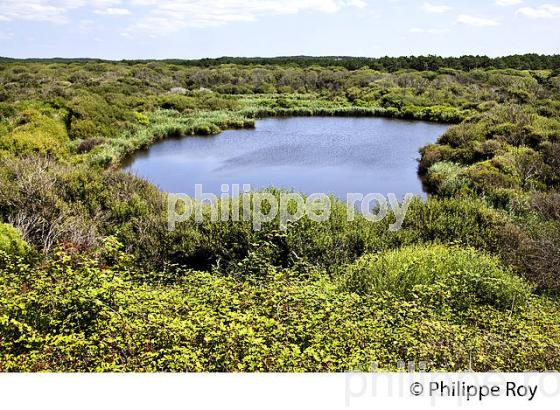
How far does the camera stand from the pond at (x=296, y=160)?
1988 cm

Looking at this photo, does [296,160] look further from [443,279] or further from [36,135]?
[443,279]

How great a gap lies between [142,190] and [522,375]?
9998mm

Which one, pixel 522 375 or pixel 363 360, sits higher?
pixel 522 375

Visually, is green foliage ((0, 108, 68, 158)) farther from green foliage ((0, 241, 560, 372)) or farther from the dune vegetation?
green foliage ((0, 241, 560, 372))

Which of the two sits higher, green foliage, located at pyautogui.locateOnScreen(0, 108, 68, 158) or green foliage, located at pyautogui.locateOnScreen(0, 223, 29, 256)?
green foliage, located at pyautogui.locateOnScreen(0, 108, 68, 158)

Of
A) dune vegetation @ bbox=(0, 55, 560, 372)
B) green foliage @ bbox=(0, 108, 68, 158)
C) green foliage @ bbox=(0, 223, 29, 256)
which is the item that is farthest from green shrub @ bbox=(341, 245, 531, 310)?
green foliage @ bbox=(0, 108, 68, 158)

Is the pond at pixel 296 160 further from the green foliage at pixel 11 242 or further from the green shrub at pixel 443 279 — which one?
the green foliage at pixel 11 242

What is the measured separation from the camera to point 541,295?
8.73 metres

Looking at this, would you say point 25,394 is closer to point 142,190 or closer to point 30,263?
point 30,263

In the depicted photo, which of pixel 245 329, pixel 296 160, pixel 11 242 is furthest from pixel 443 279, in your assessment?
pixel 296 160

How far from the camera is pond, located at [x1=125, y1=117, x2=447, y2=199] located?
19.9m

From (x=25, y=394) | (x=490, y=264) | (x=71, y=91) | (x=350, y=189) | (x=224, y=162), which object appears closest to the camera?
(x=25, y=394)

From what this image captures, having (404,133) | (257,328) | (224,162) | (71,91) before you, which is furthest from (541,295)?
(71,91)

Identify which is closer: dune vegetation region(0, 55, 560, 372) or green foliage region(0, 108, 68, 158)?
dune vegetation region(0, 55, 560, 372)
